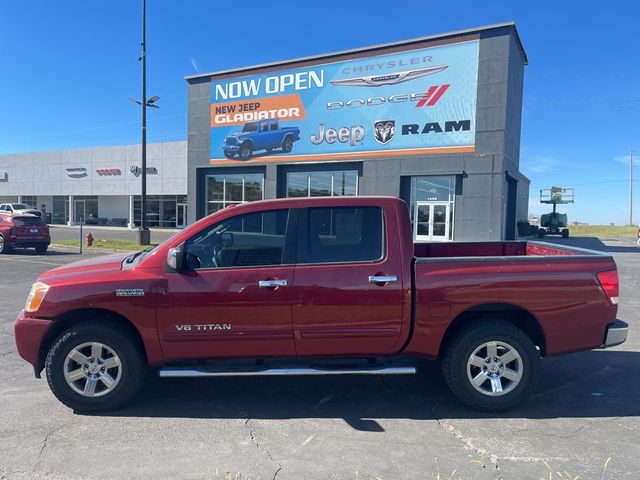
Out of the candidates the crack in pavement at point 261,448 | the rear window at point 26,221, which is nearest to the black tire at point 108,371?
the crack in pavement at point 261,448

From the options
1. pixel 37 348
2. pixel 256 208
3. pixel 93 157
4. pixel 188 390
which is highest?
pixel 93 157

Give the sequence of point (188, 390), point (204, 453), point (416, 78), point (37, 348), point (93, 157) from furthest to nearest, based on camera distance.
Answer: point (93, 157)
point (416, 78)
point (188, 390)
point (37, 348)
point (204, 453)

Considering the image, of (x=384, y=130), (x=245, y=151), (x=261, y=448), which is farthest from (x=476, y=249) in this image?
(x=245, y=151)

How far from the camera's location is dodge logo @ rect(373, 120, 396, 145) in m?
24.0

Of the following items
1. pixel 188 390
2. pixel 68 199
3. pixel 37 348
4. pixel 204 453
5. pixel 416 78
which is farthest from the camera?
pixel 68 199

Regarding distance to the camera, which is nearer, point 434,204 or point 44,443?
point 44,443

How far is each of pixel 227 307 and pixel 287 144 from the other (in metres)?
A: 24.0

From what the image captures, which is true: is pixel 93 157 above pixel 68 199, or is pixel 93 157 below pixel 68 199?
above

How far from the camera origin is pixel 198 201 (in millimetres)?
30047

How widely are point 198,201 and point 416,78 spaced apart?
50.9ft

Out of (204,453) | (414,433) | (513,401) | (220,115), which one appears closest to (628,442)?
(513,401)

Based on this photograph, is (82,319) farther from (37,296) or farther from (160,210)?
(160,210)

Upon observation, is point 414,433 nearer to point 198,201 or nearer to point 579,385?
point 579,385

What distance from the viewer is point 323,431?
3.72 m
